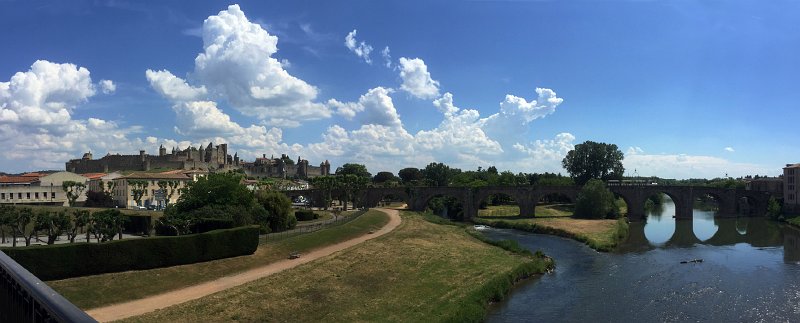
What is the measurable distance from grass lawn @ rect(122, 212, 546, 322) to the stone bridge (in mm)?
46432

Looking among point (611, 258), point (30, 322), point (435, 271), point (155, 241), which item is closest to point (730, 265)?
point (611, 258)

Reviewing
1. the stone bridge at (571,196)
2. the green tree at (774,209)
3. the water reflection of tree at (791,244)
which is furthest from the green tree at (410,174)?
the water reflection of tree at (791,244)

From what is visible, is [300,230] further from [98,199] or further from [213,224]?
[98,199]

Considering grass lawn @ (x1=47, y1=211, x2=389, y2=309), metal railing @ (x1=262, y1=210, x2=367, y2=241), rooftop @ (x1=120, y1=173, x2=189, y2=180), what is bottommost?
grass lawn @ (x1=47, y1=211, x2=389, y2=309)

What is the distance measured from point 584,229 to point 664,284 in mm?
30439

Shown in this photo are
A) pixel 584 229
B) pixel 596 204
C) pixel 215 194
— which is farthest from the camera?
pixel 596 204

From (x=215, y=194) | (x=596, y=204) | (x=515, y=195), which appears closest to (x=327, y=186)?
(x=515, y=195)

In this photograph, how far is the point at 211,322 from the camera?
23.1m

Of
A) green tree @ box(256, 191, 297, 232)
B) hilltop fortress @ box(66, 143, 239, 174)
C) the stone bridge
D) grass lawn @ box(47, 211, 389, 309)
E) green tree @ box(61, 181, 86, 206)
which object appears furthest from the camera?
hilltop fortress @ box(66, 143, 239, 174)

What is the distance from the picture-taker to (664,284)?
35812 mm

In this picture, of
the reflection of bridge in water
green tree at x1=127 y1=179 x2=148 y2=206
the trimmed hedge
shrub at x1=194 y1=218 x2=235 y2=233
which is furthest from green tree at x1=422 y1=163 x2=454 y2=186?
the trimmed hedge

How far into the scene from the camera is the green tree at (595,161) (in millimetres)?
119750

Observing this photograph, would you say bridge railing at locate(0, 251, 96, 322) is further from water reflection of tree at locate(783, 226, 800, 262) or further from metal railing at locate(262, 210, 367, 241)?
water reflection of tree at locate(783, 226, 800, 262)

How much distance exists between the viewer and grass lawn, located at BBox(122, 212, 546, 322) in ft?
83.5
